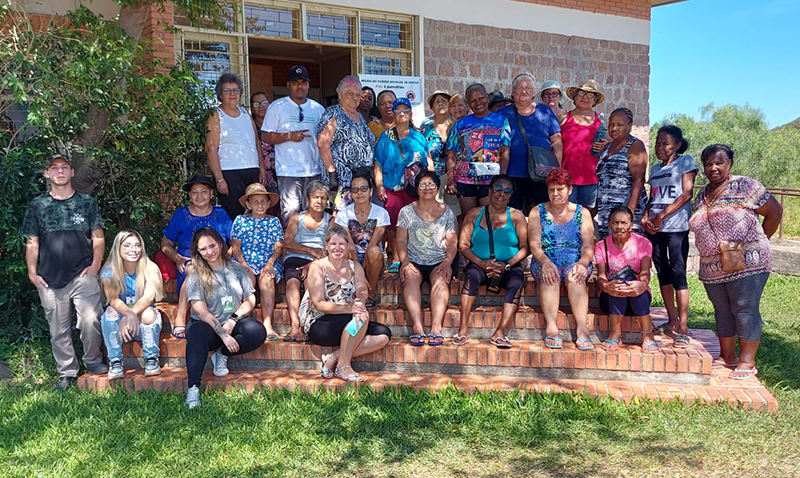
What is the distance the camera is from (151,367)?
16.6ft

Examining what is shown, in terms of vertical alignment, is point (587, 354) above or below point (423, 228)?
below

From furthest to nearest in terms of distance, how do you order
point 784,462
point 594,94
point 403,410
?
point 594,94 < point 403,410 < point 784,462

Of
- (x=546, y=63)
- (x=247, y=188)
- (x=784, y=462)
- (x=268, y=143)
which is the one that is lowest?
(x=784, y=462)

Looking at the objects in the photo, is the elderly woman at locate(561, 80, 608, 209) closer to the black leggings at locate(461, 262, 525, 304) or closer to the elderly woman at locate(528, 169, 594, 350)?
the elderly woman at locate(528, 169, 594, 350)

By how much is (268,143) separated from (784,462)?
4.76 m

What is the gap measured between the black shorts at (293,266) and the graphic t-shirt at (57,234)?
1.55m

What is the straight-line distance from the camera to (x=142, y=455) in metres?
3.81

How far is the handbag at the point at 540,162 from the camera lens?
18.6 feet

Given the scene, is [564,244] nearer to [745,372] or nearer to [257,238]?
[745,372]

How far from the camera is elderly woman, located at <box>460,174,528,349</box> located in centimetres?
525

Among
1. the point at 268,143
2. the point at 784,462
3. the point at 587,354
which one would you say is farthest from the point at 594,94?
the point at 784,462

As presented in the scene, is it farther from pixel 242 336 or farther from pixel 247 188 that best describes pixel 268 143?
pixel 242 336

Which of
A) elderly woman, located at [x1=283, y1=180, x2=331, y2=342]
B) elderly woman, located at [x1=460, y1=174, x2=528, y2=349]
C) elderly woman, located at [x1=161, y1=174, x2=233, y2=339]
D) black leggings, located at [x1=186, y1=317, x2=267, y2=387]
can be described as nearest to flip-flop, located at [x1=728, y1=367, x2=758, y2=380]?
elderly woman, located at [x1=460, y1=174, x2=528, y2=349]

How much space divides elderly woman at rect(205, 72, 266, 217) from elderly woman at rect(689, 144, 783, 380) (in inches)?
150
